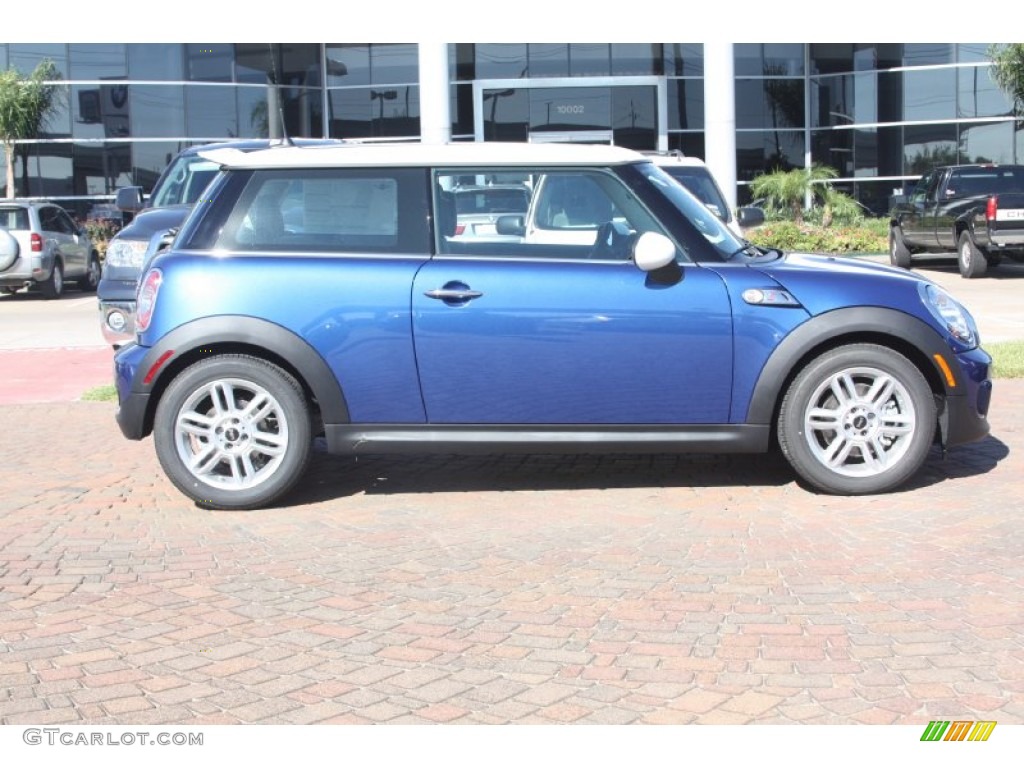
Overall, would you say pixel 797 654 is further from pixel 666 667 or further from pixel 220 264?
pixel 220 264

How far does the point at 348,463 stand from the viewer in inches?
307

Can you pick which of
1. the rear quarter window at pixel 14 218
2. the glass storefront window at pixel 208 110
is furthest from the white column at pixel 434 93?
the rear quarter window at pixel 14 218

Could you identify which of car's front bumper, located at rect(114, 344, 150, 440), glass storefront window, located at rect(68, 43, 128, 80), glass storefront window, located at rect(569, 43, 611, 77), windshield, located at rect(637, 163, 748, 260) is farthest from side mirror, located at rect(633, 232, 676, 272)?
glass storefront window, located at rect(68, 43, 128, 80)

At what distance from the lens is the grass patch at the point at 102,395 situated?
403 inches

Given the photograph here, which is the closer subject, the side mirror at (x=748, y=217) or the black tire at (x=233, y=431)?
the black tire at (x=233, y=431)

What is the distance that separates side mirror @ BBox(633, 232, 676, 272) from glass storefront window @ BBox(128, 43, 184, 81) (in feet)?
98.3

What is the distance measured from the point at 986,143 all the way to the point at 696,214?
90.3ft

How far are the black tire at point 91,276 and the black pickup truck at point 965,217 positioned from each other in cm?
1447

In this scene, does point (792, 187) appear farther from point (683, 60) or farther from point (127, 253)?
point (127, 253)

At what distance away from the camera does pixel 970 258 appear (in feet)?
68.5

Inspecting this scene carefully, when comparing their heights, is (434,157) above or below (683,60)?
below

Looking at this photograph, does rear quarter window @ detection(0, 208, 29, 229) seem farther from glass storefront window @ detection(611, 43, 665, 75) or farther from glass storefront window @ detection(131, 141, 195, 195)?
glass storefront window @ detection(611, 43, 665, 75)

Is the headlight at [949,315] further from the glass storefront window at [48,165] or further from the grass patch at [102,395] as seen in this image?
the glass storefront window at [48,165]

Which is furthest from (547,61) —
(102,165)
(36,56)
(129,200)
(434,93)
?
(129,200)
